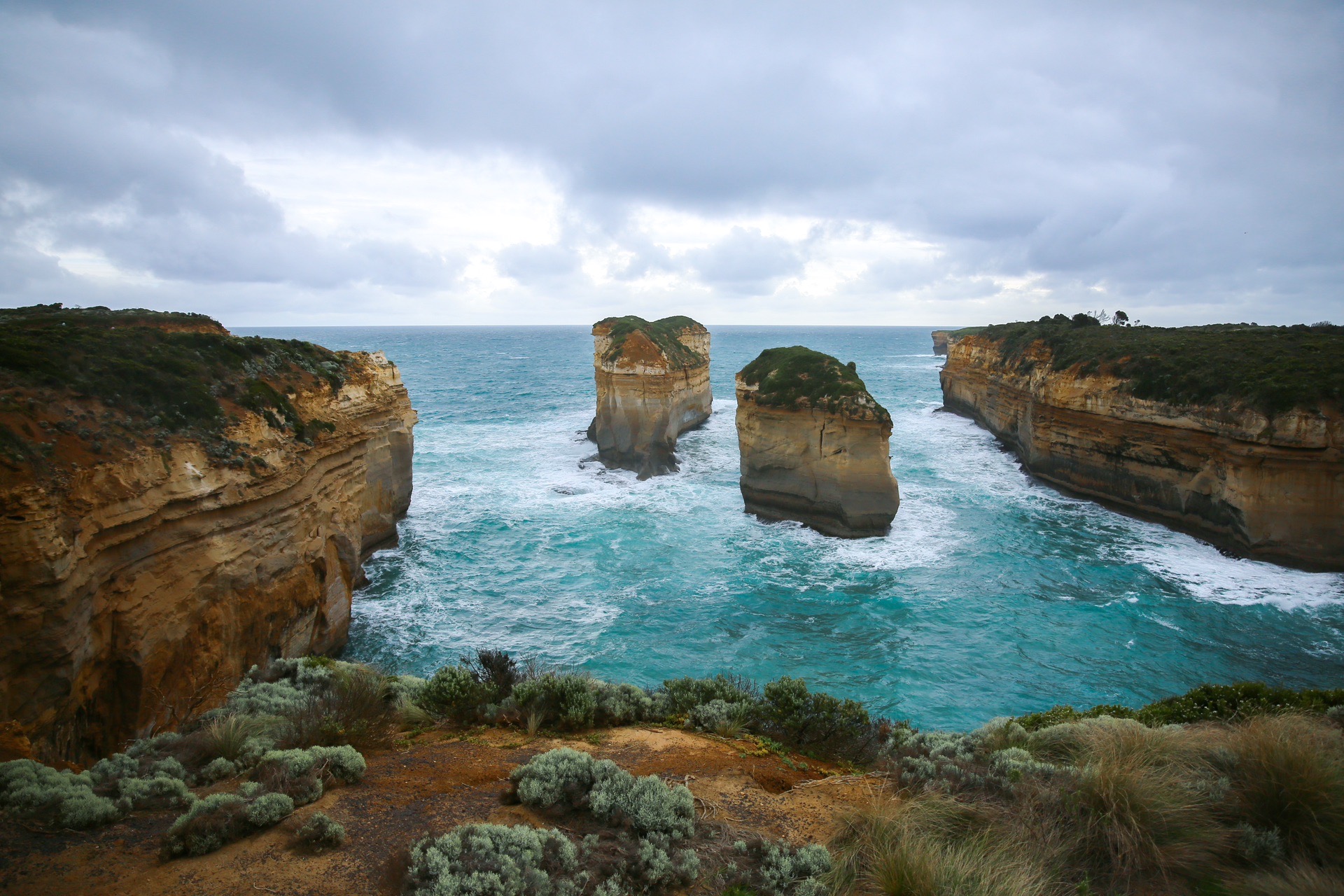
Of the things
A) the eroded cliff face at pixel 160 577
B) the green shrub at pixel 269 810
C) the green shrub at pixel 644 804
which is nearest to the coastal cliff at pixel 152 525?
the eroded cliff face at pixel 160 577

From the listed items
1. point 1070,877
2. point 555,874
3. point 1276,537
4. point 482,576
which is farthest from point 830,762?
point 1276,537

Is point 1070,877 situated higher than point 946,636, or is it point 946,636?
point 1070,877

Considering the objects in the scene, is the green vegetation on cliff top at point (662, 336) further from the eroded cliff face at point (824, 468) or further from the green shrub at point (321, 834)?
the green shrub at point (321, 834)

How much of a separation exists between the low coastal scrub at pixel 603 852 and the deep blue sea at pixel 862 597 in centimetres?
834

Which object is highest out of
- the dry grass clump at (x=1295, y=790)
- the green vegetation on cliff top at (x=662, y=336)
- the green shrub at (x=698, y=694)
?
the green vegetation on cliff top at (x=662, y=336)

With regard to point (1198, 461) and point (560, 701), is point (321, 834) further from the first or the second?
point (1198, 461)

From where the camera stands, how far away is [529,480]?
28.8 meters

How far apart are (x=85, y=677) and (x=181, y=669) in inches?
55.3

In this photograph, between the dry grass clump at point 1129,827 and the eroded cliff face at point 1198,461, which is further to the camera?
the eroded cliff face at point 1198,461

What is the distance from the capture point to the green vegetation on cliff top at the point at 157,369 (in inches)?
380

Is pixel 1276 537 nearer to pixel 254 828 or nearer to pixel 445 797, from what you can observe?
pixel 445 797

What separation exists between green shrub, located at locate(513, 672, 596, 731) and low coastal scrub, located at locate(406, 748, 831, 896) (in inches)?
80.1

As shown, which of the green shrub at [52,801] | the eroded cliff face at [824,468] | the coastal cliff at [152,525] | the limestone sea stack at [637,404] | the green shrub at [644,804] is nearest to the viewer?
the green shrub at [52,801]

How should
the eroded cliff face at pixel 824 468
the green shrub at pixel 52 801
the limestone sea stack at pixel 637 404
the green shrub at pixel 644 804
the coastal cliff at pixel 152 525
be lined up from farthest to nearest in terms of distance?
the limestone sea stack at pixel 637 404
the eroded cliff face at pixel 824 468
the coastal cliff at pixel 152 525
the green shrub at pixel 644 804
the green shrub at pixel 52 801
